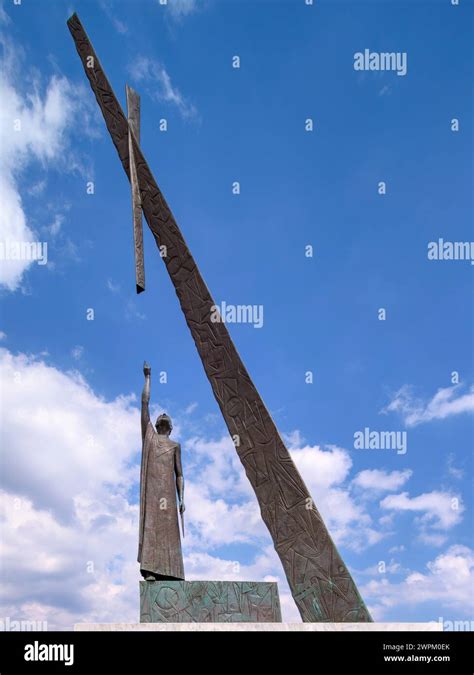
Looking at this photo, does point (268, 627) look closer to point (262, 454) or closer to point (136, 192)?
point (262, 454)

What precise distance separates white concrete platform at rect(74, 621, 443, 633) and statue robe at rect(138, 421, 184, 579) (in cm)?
73

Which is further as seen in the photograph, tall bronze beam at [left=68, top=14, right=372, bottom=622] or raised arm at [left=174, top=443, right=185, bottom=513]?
raised arm at [left=174, top=443, right=185, bottom=513]

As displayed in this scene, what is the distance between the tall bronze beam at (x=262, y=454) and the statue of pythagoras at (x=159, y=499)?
861 millimetres

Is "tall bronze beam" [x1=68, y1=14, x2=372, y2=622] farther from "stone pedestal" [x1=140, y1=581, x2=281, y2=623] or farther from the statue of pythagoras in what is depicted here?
the statue of pythagoras

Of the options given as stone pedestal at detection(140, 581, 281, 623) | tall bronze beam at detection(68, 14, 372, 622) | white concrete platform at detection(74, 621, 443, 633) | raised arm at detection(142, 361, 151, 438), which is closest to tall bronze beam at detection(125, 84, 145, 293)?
tall bronze beam at detection(68, 14, 372, 622)

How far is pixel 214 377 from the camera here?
9.40 m

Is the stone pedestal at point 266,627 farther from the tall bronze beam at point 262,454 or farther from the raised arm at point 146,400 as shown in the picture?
the raised arm at point 146,400

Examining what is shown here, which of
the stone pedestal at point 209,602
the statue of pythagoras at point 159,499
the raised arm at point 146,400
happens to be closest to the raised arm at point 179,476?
the statue of pythagoras at point 159,499

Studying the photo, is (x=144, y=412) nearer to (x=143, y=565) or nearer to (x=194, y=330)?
(x=194, y=330)

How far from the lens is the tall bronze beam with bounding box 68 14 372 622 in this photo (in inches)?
320

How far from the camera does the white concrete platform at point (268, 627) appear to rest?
297 inches

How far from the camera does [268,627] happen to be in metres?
7.68
